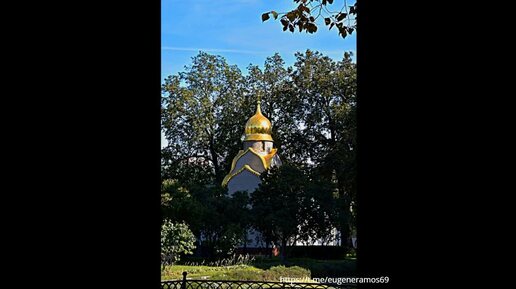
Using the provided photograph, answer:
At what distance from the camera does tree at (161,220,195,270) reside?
39.8ft

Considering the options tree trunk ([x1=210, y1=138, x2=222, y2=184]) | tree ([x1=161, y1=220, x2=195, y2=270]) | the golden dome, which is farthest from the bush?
tree trunk ([x1=210, y1=138, x2=222, y2=184])

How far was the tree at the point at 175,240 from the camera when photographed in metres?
12.1

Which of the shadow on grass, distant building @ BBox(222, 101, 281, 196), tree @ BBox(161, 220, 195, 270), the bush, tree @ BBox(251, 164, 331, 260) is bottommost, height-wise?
the shadow on grass

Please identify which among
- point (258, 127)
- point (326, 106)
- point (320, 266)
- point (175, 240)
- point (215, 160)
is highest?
point (326, 106)

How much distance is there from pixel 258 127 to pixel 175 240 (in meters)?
4.83

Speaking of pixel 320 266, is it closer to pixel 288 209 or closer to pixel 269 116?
pixel 288 209

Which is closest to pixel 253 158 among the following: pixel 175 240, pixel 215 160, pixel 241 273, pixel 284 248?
pixel 215 160

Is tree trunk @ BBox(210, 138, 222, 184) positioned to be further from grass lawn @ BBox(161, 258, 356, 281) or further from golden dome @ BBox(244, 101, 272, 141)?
grass lawn @ BBox(161, 258, 356, 281)

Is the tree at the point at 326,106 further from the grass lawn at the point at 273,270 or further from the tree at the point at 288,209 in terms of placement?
the grass lawn at the point at 273,270

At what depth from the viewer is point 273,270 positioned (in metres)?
9.33

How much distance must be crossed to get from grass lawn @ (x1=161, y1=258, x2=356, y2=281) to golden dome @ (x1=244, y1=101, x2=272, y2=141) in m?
3.80

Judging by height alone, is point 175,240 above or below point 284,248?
above

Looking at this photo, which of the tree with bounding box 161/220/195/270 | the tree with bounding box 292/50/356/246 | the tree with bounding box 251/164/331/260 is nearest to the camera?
the tree with bounding box 161/220/195/270
